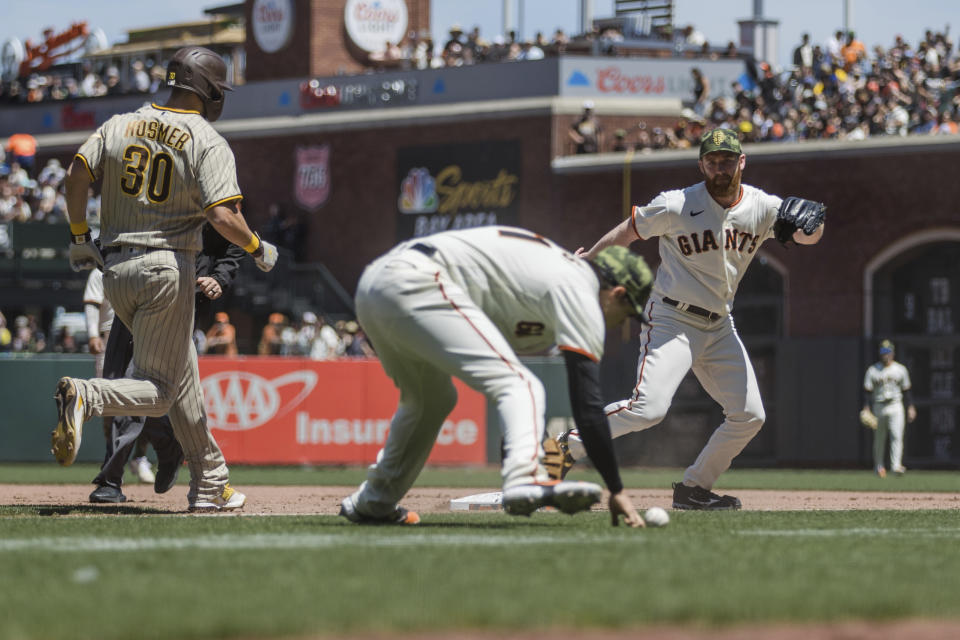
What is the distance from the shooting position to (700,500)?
9391mm

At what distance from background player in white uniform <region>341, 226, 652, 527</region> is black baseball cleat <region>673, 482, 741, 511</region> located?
2.84 meters

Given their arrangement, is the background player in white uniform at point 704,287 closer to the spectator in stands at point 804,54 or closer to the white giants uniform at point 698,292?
the white giants uniform at point 698,292

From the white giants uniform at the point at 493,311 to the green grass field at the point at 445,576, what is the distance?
577mm

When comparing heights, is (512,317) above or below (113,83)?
below

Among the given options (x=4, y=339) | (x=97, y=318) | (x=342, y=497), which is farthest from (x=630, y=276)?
(x=4, y=339)

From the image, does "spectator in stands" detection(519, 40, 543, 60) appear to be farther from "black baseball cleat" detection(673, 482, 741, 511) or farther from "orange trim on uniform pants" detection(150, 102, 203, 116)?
"orange trim on uniform pants" detection(150, 102, 203, 116)

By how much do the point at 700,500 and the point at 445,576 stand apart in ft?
14.6

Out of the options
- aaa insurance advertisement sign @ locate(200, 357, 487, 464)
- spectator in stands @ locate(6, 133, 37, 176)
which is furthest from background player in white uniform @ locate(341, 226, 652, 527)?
spectator in stands @ locate(6, 133, 37, 176)

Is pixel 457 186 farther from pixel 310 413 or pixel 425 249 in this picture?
pixel 425 249

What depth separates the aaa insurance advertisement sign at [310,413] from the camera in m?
21.3

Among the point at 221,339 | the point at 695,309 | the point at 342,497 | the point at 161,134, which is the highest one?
the point at 161,134

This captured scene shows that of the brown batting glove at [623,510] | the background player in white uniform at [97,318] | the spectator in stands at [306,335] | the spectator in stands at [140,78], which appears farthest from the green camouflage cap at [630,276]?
the spectator in stands at [140,78]

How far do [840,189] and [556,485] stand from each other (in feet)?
74.1

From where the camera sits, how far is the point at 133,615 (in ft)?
14.3
